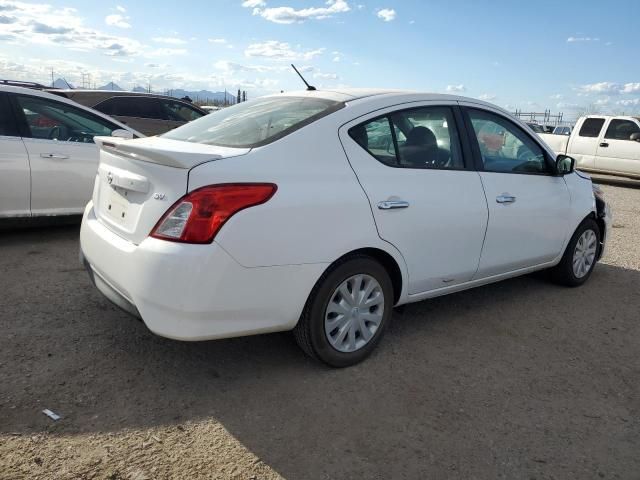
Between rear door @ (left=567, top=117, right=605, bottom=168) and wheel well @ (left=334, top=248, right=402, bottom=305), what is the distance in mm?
12557

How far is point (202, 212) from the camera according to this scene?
8.79 ft

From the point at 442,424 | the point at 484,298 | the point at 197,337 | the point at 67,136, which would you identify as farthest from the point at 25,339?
the point at 484,298

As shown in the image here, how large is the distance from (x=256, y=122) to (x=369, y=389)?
175cm

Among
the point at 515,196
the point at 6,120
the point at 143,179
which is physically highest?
the point at 6,120

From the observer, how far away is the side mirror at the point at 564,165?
15.2ft

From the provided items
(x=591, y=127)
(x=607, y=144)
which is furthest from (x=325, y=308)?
(x=591, y=127)

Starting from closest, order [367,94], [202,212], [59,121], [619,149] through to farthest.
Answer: [202,212]
[367,94]
[59,121]
[619,149]

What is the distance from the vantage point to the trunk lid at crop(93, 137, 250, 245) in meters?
2.76

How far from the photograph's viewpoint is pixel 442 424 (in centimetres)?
286

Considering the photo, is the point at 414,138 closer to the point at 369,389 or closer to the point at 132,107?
the point at 369,389

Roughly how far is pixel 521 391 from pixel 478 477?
900 millimetres

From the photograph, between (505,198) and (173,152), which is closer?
(173,152)

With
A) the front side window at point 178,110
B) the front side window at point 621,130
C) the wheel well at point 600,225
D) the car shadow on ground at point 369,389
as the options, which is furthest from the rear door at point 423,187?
the front side window at point 621,130

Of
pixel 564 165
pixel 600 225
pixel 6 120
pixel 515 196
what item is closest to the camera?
pixel 515 196
